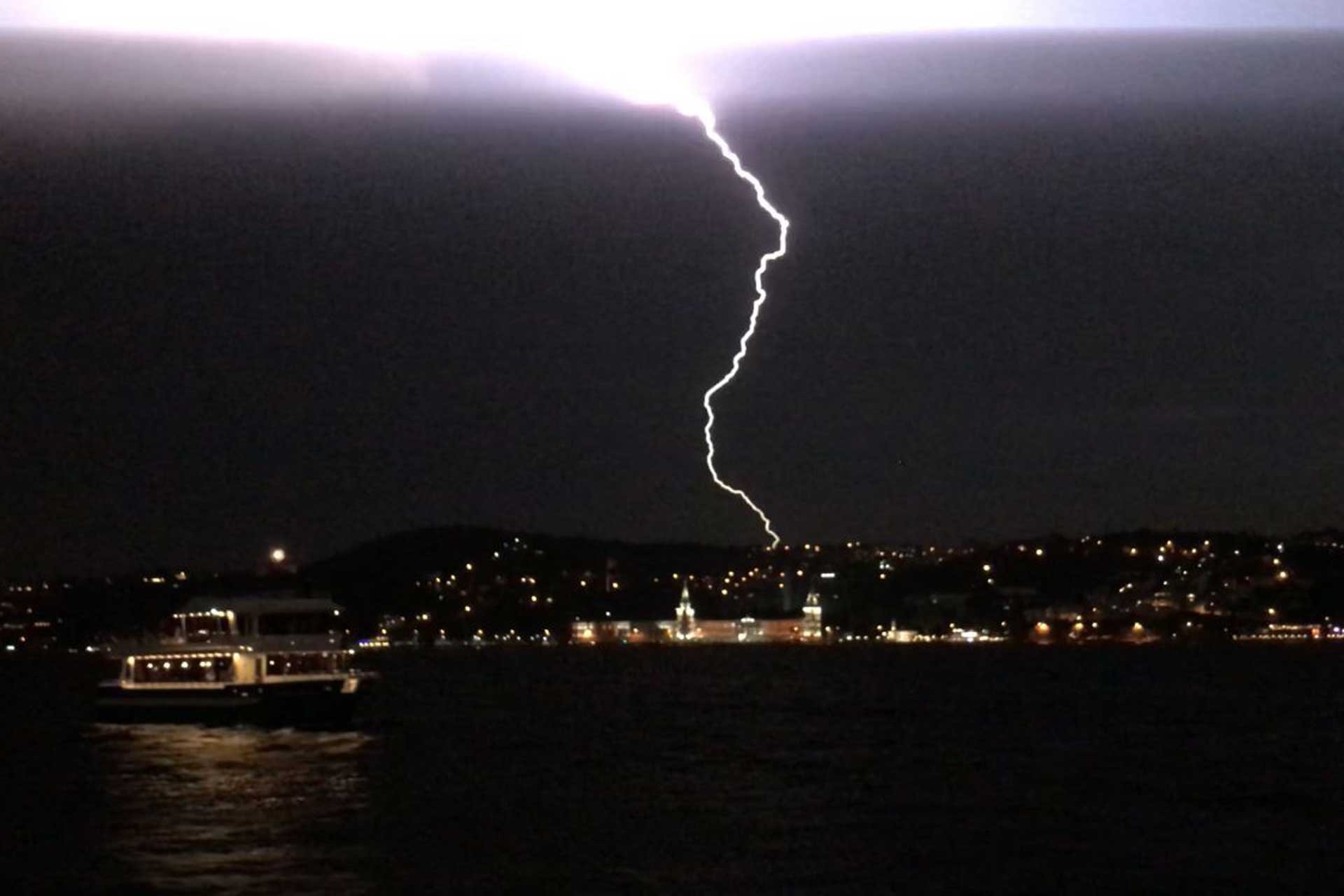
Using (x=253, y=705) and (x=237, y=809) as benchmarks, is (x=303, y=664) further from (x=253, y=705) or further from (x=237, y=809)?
(x=237, y=809)

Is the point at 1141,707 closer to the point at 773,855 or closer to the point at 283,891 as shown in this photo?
the point at 773,855

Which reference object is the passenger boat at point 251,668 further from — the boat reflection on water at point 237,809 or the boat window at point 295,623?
the boat reflection on water at point 237,809

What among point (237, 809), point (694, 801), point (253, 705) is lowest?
point (694, 801)

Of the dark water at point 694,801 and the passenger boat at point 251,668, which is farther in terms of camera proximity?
the passenger boat at point 251,668

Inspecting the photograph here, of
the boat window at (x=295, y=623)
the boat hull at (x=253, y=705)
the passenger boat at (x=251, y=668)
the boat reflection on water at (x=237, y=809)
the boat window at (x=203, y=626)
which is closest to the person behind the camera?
the boat reflection on water at (x=237, y=809)

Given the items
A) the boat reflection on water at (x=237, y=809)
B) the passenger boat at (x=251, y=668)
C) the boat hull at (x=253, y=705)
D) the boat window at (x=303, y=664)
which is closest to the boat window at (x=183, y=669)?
the passenger boat at (x=251, y=668)

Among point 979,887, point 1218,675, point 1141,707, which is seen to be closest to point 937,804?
point 979,887

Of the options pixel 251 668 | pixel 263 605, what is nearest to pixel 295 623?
pixel 263 605

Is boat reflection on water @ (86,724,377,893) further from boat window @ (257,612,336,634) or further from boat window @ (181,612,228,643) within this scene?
boat window @ (257,612,336,634)
